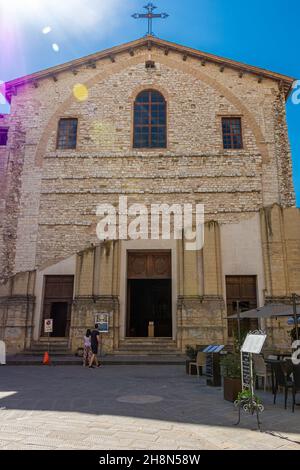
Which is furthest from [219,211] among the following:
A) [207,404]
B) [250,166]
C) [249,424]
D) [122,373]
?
[249,424]

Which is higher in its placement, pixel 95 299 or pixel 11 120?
pixel 11 120

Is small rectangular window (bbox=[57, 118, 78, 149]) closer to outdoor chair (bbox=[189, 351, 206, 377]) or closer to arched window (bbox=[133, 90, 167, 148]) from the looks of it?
arched window (bbox=[133, 90, 167, 148])

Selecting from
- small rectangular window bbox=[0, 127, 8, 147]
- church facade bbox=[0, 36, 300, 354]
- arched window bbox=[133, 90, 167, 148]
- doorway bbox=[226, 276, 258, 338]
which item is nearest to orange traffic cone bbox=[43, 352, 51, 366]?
church facade bbox=[0, 36, 300, 354]

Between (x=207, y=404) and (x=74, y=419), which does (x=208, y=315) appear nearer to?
(x=207, y=404)

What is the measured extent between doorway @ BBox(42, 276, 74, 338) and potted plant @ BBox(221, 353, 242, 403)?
35.5 ft

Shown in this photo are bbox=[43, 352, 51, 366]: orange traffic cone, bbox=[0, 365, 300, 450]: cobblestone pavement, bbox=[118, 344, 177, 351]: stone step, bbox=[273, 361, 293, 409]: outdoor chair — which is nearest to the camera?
bbox=[0, 365, 300, 450]: cobblestone pavement

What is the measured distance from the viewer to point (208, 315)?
15.9 m

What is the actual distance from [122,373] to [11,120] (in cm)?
1443

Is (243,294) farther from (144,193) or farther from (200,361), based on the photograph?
(200,361)

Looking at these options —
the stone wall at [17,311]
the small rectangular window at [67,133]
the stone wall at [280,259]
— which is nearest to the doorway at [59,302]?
the stone wall at [17,311]

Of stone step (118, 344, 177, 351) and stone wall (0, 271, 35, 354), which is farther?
stone wall (0, 271, 35, 354)

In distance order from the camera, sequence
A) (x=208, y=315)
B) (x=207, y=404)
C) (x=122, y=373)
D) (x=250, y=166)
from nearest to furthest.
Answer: (x=207, y=404), (x=122, y=373), (x=208, y=315), (x=250, y=166)

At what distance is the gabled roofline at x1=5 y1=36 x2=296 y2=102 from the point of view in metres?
19.3

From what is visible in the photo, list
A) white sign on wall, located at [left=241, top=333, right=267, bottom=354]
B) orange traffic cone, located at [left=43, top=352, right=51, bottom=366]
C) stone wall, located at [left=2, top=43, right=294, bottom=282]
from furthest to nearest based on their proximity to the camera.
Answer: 1. stone wall, located at [left=2, top=43, right=294, bottom=282]
2. orange traffic cone, located at [left=43, top=352, right=51, bottom=366]
3. white sign on wall, located at [left=241, top=333, right=267, bottom=354]
